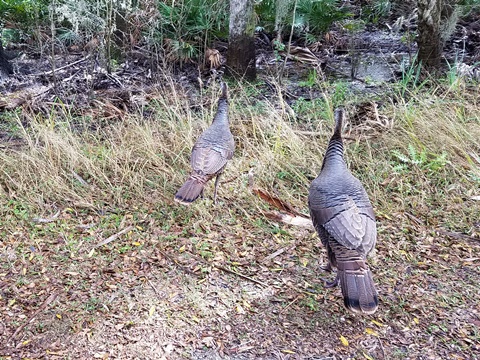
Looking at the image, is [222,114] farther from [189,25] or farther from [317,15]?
[317,15]

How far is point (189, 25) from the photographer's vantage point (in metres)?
7.59

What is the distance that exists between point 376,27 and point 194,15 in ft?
14.3

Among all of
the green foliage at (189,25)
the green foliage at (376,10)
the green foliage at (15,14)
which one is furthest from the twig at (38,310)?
the green foliage at (376,10)

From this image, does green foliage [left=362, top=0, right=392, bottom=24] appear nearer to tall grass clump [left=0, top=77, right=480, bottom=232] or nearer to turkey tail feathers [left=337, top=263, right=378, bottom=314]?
tall grass clump [left=0, top=77, right=480, bottom=232]

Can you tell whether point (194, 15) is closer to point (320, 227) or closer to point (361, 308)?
point (320, 227)

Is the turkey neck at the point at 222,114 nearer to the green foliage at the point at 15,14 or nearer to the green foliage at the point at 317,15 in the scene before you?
the green foliage at the point at 317,15

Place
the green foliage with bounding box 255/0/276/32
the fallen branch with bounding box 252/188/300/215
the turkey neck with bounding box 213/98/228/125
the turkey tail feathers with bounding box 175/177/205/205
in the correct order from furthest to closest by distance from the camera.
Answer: the green foliage with bounding box 255/0/276/32, the turkey neck with bounding box 213/98/228/125, the fallen branch with bounding box 252/188/300/215, the turkey tail feathers with bounding box 175/177/205/205

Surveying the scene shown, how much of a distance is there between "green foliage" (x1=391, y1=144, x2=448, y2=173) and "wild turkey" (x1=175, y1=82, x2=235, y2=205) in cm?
171

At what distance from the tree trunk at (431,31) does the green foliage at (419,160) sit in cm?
224

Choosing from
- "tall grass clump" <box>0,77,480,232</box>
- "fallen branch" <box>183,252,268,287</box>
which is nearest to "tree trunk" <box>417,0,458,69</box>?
"tall grass clump" <box>0,77,480,232</box>

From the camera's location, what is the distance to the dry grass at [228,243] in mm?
2744

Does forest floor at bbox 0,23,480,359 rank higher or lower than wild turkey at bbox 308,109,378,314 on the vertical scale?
lower

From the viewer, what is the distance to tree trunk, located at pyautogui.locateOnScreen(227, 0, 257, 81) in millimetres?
6289

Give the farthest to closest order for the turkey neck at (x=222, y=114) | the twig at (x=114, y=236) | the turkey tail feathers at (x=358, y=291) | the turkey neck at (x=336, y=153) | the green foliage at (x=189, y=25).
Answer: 1. the green foliage at (x=189, y=25)
2. the turkey neck at (x=222, y=114)
3. the twig at (x=114, y=236)
4. the turkey neck at (x=336, y=153)
5. the turkey tail feathers at (x=358, y=291)
